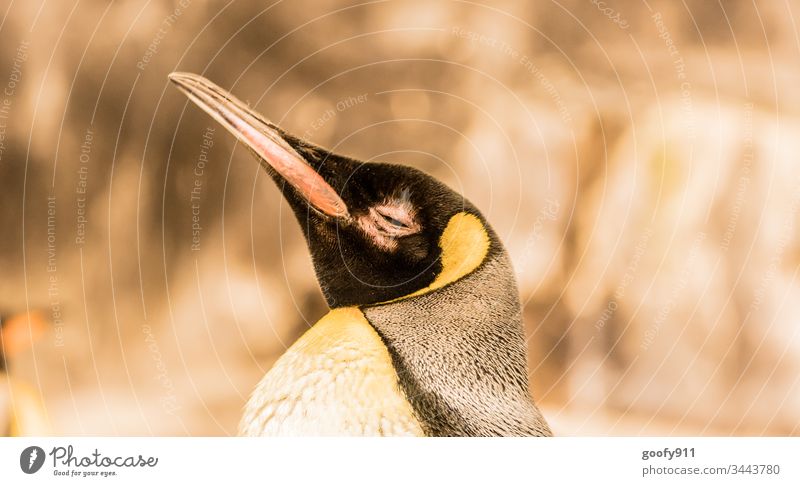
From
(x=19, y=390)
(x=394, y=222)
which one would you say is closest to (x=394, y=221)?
(x=394, y=222)

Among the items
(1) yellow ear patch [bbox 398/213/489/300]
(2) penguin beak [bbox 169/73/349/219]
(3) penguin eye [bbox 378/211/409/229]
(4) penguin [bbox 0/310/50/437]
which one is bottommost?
(4) penguin [bbox 0/310/50/437]

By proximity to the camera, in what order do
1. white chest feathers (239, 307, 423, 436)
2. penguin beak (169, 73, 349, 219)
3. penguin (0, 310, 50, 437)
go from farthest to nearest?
penguin (0, 310, 50, 437) < penguin beak (169, 73, 349, 219) < white chest feathers (239, 307, 423, 436)

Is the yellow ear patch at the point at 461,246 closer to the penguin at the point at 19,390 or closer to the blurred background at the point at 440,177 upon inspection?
the blurred background at the point at 440,177

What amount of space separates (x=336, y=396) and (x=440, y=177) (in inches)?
16.0

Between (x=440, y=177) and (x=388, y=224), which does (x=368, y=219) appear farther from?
(x=440, y=177)

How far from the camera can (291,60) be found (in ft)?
3.25

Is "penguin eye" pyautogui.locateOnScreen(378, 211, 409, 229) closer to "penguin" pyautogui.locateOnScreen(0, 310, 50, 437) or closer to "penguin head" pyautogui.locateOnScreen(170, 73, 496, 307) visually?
"penguin head" pyautogui.locateOnScreen(170, 73, 496, 307)

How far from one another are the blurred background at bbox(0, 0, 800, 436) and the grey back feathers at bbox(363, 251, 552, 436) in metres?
0.24

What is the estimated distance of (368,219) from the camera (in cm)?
79

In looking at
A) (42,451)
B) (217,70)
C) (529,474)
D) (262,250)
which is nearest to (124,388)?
(42,451)

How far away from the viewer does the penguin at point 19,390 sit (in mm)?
935

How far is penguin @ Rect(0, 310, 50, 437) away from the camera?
935mm

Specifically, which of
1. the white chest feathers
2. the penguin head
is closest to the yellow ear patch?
the penguin head

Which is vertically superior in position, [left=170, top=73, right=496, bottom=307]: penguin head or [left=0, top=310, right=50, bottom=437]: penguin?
[left=170, top=73, right=496, bottom=307]: penguin head
